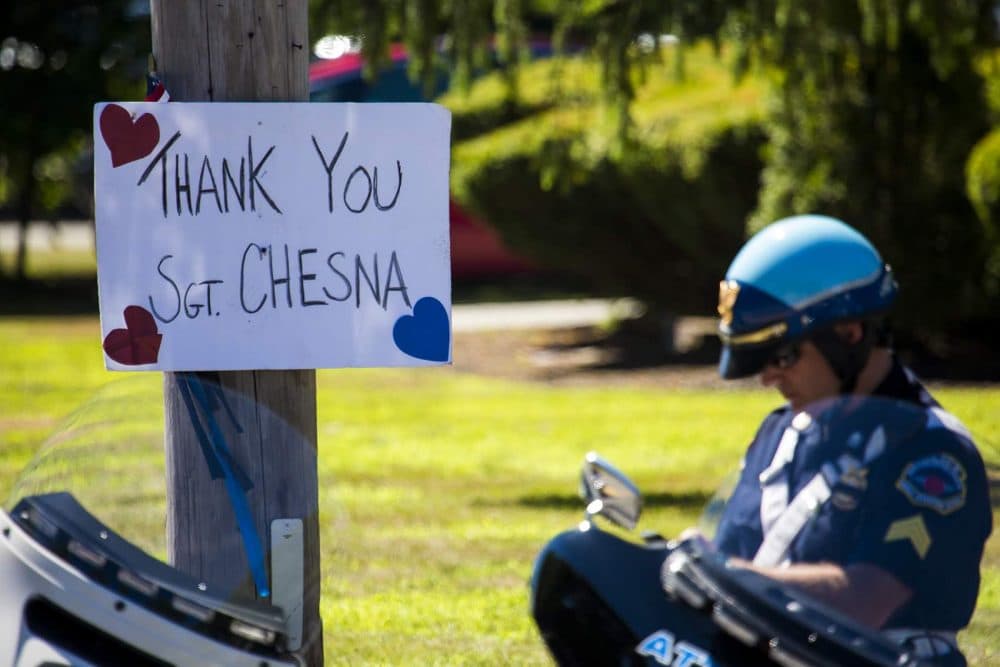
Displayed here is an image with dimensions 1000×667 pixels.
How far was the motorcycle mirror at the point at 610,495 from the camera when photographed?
Answer: 2891mm

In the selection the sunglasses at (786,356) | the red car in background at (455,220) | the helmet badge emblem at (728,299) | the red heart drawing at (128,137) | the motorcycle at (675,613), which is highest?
the red heart drawing at (128,137)

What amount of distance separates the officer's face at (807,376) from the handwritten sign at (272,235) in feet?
2.37

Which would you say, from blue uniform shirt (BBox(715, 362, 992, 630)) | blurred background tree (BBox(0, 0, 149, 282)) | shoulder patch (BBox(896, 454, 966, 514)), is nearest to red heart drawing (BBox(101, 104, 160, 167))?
blue uniform shirt (BBox(715, 362, 992, 630))

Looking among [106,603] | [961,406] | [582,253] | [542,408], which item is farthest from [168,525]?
[582,253]

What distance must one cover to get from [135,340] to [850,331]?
1.44 m

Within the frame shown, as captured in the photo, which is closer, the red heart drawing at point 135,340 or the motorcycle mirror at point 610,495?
the motorcycle mirror at point 610,495


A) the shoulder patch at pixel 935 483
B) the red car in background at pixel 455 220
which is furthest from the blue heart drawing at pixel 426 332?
the red car in background at pixel 455 220

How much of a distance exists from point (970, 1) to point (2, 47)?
52.9 feet

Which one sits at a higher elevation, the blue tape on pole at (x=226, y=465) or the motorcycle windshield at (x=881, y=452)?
the motorcycle windshield at (x=881, y=452)

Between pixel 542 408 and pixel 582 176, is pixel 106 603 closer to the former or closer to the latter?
pixel 582 176

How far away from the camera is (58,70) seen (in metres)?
22.3

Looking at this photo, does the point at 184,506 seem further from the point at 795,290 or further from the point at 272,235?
the point at 795,290

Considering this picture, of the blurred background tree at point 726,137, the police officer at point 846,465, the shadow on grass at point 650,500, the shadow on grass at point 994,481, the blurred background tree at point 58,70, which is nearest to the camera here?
the police officer at point 846,465

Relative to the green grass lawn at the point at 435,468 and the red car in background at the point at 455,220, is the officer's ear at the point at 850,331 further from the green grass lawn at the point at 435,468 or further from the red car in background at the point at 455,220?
the red car in background at the point at 455,220
